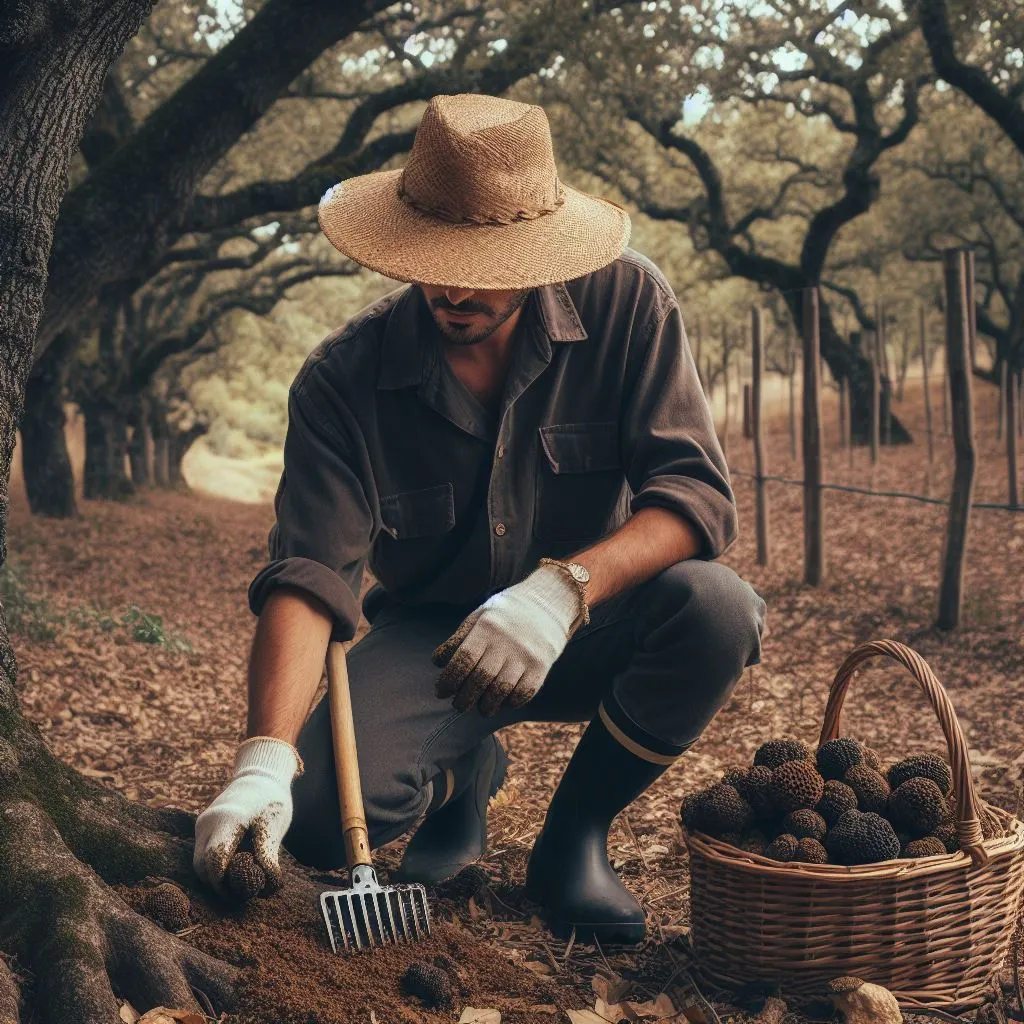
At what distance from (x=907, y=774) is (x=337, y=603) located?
1.46 metres

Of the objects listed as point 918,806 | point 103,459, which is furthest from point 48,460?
point 918,806

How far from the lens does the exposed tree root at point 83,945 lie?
2.19 metres

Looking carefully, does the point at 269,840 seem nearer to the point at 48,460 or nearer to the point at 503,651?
Result: the point at 503,651

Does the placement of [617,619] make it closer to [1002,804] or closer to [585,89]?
[1002,804]

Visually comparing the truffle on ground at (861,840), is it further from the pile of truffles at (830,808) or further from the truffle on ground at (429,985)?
the truffle on ground at (429,985)

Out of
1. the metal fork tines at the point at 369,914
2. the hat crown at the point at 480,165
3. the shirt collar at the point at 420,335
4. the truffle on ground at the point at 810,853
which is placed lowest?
the metal fork tines at the point at 369,914

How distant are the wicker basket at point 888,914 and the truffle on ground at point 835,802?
216 millimetres

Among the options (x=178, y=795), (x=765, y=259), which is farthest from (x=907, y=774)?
(x=765, y=259)

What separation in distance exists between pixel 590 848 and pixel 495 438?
1.13m

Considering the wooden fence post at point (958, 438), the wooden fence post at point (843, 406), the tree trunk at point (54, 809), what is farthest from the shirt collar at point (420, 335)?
the wooden fence post at point (843, 406)

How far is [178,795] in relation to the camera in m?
4.34

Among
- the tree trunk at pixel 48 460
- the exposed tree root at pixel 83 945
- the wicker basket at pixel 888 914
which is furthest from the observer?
the tree trunk at pixel 48 460

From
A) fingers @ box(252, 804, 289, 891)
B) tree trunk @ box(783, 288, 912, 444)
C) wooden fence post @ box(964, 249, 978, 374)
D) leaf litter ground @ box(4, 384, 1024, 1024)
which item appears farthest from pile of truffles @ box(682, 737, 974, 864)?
tree trunk @ box(783, 288, 912, 444)

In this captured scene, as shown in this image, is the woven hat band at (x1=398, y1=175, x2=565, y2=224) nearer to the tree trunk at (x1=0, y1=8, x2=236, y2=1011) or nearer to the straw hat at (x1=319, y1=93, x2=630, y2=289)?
the straw hat at (x1=319, y1=93, x2=630, y2=289)
